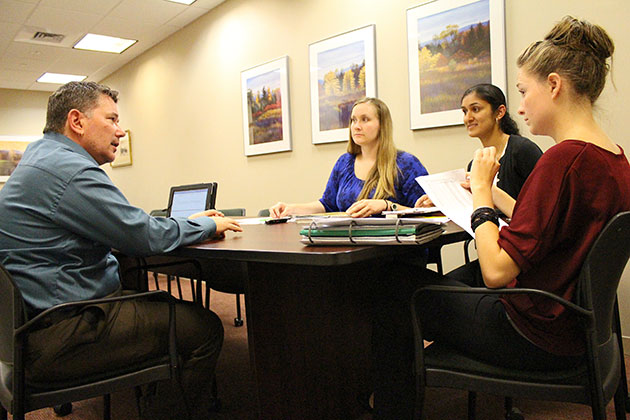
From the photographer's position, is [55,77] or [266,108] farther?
[55,77]

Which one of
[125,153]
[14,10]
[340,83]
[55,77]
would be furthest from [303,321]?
[55,77]

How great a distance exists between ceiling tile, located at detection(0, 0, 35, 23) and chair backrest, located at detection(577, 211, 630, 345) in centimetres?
525

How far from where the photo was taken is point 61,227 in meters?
1.28

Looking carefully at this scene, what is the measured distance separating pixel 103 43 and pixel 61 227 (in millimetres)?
5422

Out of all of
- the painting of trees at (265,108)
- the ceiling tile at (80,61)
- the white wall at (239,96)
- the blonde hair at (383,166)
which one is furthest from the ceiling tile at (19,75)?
the blonde hair at (383,166)

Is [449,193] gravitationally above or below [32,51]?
below

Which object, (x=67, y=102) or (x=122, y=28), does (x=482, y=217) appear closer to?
(x=67, y=102)

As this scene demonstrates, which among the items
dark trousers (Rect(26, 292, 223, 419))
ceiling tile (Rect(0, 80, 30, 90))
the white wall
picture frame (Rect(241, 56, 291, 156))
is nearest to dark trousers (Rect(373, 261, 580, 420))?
dark trousers (Rect(26, 292, 223, 419))

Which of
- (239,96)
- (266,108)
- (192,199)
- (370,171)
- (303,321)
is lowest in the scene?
(303,321)

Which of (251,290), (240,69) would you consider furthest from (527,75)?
(240,69)

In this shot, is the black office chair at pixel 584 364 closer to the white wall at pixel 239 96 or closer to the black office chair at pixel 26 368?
the black office chair at pixel 26 368

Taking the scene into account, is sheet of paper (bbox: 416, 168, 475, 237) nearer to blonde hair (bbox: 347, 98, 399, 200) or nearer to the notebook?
blonde hair (bbox: 347, 98, 399, 200)

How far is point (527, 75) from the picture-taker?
113cm

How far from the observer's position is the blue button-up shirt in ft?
4.09
